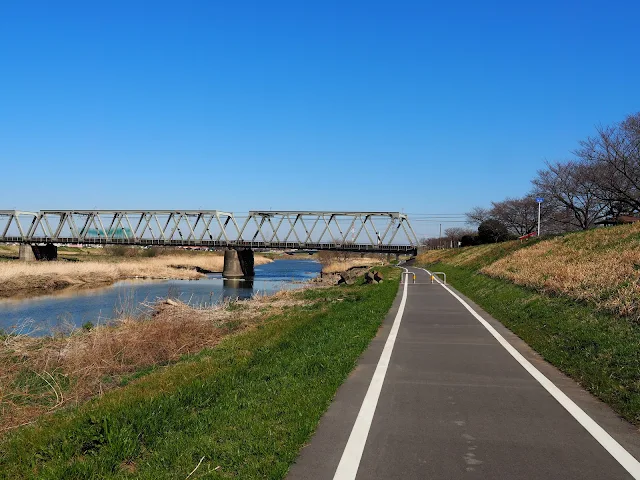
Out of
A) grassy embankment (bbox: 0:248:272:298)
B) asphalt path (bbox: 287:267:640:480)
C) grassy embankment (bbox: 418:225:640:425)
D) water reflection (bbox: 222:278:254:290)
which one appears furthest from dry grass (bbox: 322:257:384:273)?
asphalt path (bbox: 287:267:640:480)

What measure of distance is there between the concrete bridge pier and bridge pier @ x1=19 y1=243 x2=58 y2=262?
1297 inches

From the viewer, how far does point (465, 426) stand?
19.0ft

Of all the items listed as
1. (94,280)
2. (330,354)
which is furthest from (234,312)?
(94,280)

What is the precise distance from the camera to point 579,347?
9.75 meters

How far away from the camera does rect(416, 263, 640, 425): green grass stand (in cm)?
713

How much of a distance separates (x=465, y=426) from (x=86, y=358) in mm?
9136

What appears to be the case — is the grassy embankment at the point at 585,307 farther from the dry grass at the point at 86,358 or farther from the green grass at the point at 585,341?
the dry grass at the point at 86,358

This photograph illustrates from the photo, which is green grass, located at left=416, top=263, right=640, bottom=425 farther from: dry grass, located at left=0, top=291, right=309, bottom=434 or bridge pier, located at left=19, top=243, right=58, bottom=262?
bridge pier, located at left=19, top=243, right=58, bottom=262

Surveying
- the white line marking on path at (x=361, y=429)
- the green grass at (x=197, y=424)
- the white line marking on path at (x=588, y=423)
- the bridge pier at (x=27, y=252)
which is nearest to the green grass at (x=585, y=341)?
the white line marking on path at (x=588, y=423)

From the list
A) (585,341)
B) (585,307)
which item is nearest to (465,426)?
(585,341)

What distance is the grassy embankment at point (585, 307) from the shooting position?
7.86 m

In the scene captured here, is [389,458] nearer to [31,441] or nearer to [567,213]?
[31,441]

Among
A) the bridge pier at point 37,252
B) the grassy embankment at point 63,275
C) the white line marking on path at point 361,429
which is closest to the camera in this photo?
the white line marking on path at point 361,429

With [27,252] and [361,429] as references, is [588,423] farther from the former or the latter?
[27,252]
